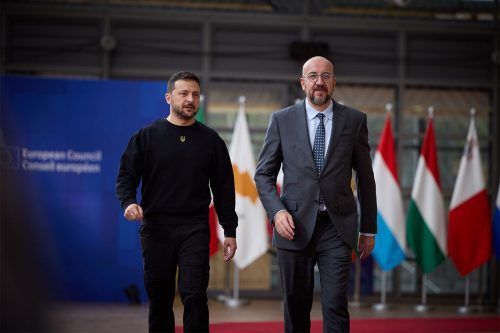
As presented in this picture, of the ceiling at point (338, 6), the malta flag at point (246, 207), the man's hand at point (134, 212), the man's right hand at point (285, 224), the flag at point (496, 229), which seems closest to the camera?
the man's hand at point (134, 212)

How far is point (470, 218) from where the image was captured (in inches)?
348

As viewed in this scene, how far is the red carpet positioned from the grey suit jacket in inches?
95.2

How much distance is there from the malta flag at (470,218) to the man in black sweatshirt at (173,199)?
4807 millimetres

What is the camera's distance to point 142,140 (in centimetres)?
455

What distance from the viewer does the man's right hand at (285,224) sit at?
4.38 m

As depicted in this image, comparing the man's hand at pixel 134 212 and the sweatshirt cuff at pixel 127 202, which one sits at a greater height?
the sweatshirt cuff at pixel 127 202

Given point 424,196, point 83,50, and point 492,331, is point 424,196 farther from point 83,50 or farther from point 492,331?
point 83,50

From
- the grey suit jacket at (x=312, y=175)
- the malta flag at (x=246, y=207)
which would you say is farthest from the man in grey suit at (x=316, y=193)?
the malta flag at (x=246, y=207)

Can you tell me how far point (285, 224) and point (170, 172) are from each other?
2.24ft

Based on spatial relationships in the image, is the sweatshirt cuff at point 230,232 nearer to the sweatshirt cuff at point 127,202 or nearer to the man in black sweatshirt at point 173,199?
the man in black sweatshirt at point 173,199

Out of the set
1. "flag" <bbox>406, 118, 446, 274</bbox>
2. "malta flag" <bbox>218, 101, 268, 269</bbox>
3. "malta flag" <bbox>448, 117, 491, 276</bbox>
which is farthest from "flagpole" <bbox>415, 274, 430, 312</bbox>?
"malta flag" <bbox>218, 101, 268, 269</bbox>

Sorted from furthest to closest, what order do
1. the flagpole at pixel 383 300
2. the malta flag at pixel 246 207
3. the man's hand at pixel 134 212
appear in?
1. the flagpole at pixel 383 300
2. the malta flag at pixel 246 207
3. the man's hand at pixel 134 212

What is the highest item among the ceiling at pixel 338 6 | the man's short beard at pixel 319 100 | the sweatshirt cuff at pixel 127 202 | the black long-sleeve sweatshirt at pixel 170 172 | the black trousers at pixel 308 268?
the ceiling at pixel 338 6

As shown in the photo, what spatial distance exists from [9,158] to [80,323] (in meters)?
1.93
